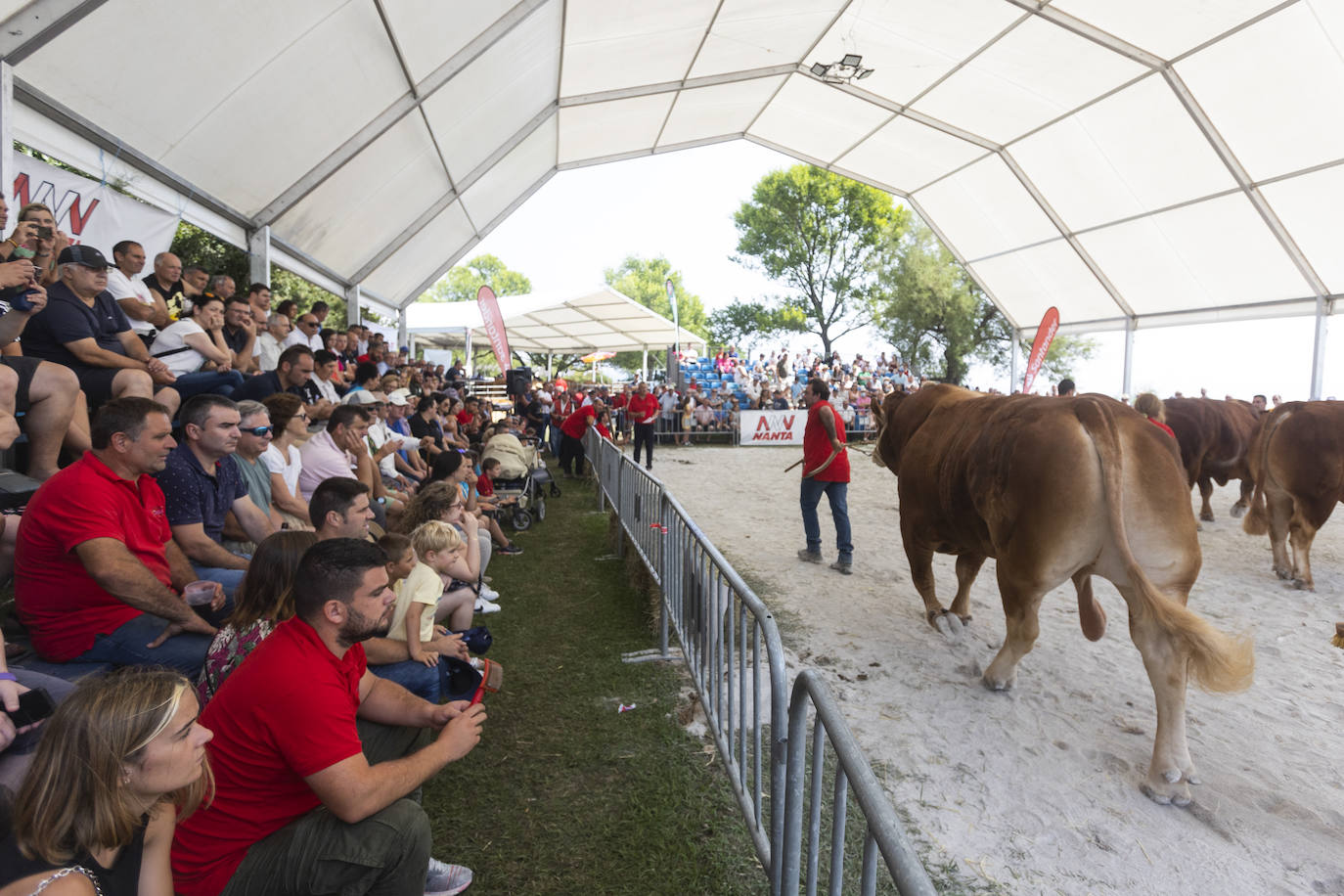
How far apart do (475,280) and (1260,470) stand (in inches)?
2971

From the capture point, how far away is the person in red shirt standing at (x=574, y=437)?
46.7ft

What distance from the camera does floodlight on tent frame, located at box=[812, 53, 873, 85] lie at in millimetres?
14359

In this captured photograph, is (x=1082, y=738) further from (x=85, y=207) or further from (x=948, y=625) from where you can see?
(x=85, y=207)

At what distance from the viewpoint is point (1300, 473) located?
6.75m

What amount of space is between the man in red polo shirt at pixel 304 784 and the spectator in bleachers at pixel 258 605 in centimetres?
45

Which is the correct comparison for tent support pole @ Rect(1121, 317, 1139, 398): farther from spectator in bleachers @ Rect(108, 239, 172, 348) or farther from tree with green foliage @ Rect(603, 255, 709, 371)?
tree with green foliage @ Rect(603, 255, 709, 371)

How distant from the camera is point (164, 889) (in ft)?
5.35

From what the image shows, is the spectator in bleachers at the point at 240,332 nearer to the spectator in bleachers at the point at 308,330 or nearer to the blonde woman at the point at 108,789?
the spectator in bleachers at the point at 308,330

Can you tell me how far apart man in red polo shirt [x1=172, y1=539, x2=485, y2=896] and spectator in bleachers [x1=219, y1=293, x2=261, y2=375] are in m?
4.68

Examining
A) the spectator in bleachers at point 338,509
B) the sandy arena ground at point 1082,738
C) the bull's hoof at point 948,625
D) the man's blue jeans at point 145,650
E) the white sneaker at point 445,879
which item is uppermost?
the spectator in bleachers at point 338,509

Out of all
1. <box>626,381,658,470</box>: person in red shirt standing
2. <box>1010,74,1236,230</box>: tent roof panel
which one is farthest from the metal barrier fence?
<box>1010,74,1236,230</box>: tent roof panel

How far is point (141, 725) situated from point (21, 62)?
5.10 meters

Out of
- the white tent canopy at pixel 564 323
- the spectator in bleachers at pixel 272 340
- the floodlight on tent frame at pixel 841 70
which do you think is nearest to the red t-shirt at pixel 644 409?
the white tent canopy at pixel 564 323

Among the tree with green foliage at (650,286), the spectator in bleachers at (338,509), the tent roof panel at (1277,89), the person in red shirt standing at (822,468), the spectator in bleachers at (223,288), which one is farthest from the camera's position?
the tree with green foliage at (650,286)
